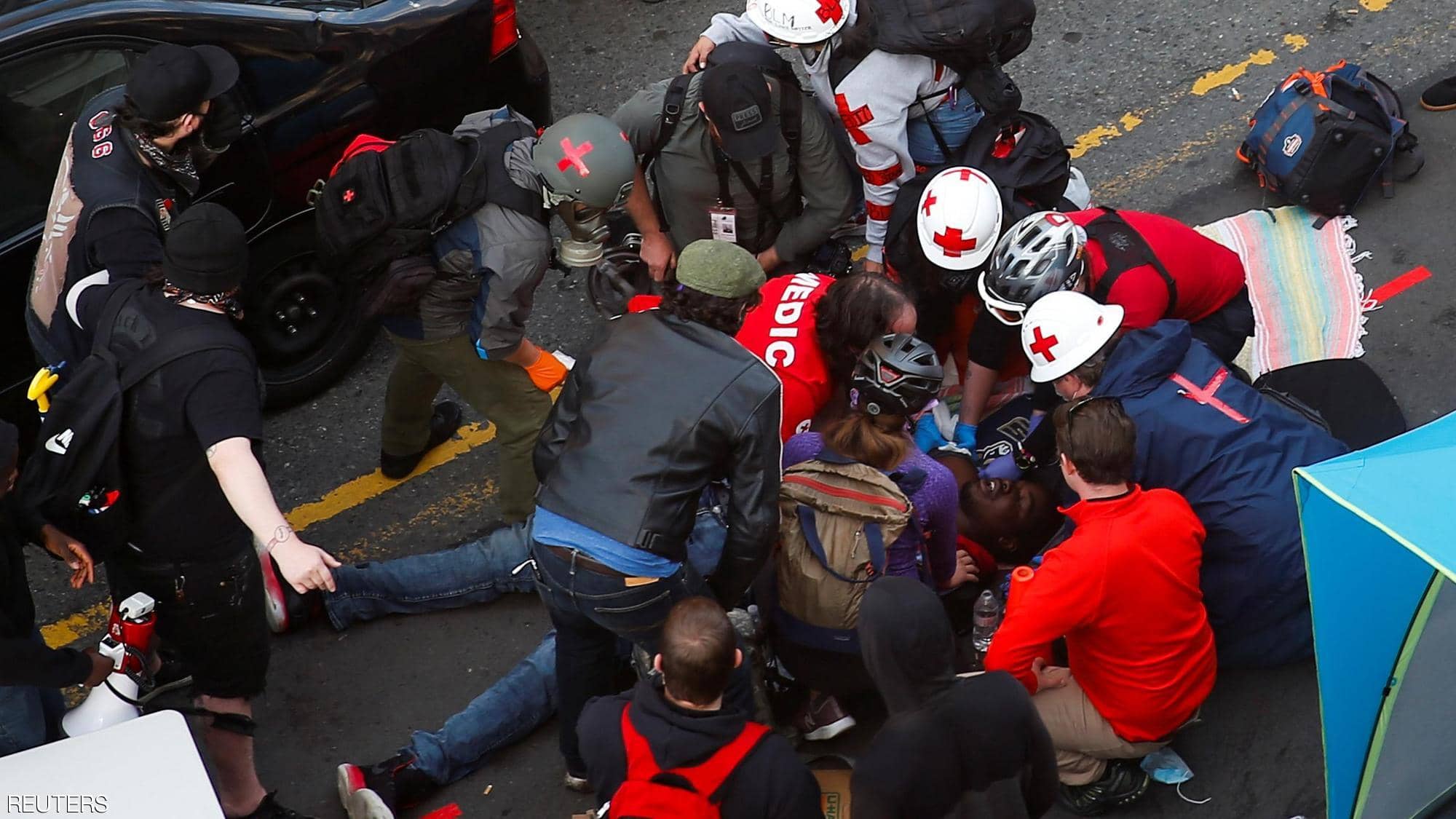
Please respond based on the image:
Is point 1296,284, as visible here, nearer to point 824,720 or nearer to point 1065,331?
point 1065,331

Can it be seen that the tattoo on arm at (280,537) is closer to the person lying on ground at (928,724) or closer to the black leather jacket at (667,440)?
the black leather jacket at (667,440)

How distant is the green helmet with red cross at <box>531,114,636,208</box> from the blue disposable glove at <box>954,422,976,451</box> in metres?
1.59

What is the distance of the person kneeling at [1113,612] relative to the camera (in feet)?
12.5

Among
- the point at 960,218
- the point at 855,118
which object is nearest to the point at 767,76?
the point at 855,118

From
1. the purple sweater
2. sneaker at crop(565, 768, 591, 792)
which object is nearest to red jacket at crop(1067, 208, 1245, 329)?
the purple sweater

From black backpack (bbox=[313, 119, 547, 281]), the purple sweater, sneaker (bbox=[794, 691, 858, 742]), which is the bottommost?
sneaker (bbox=[794, 691, 858, 742])

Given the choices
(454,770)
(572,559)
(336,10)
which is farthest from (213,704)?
(336,10)

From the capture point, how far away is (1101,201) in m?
6.37

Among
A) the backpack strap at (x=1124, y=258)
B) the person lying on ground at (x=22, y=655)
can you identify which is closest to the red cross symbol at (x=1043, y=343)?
the backpack strap at (x=1124, y=258)

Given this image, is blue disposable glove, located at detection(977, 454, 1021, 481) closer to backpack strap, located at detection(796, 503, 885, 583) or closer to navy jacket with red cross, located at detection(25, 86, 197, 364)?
backpack strap, located at detection(796, 503, 885, 583)

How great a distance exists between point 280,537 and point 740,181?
7.57 feet

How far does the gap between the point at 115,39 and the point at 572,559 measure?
105 inches

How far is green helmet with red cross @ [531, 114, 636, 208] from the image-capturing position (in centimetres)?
446

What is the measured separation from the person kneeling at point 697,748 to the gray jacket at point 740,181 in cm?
226
